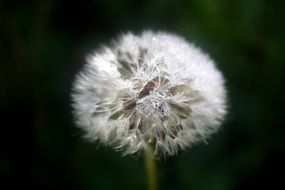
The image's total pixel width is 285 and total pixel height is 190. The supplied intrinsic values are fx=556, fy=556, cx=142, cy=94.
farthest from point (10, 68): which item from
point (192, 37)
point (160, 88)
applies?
point (160, 88)

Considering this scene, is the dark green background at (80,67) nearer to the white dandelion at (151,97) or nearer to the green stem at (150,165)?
the green stem at (150,165)

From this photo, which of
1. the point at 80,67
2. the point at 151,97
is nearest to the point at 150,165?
the point at 151,97

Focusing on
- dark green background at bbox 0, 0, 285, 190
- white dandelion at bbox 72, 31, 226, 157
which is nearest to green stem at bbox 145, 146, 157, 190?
white dandelion at bbox 72, 31, 226, 157

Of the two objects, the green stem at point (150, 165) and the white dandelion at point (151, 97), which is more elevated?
the white dandelion at point (151, 97)

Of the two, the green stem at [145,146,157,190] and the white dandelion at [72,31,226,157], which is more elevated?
the white dandelion at [72,31,226,157]

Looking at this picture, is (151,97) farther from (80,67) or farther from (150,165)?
(80,67)

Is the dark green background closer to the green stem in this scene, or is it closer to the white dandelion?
the green stem

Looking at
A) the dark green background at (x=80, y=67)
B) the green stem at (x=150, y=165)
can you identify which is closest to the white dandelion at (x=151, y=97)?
the green stem at (x=150, y=165)
